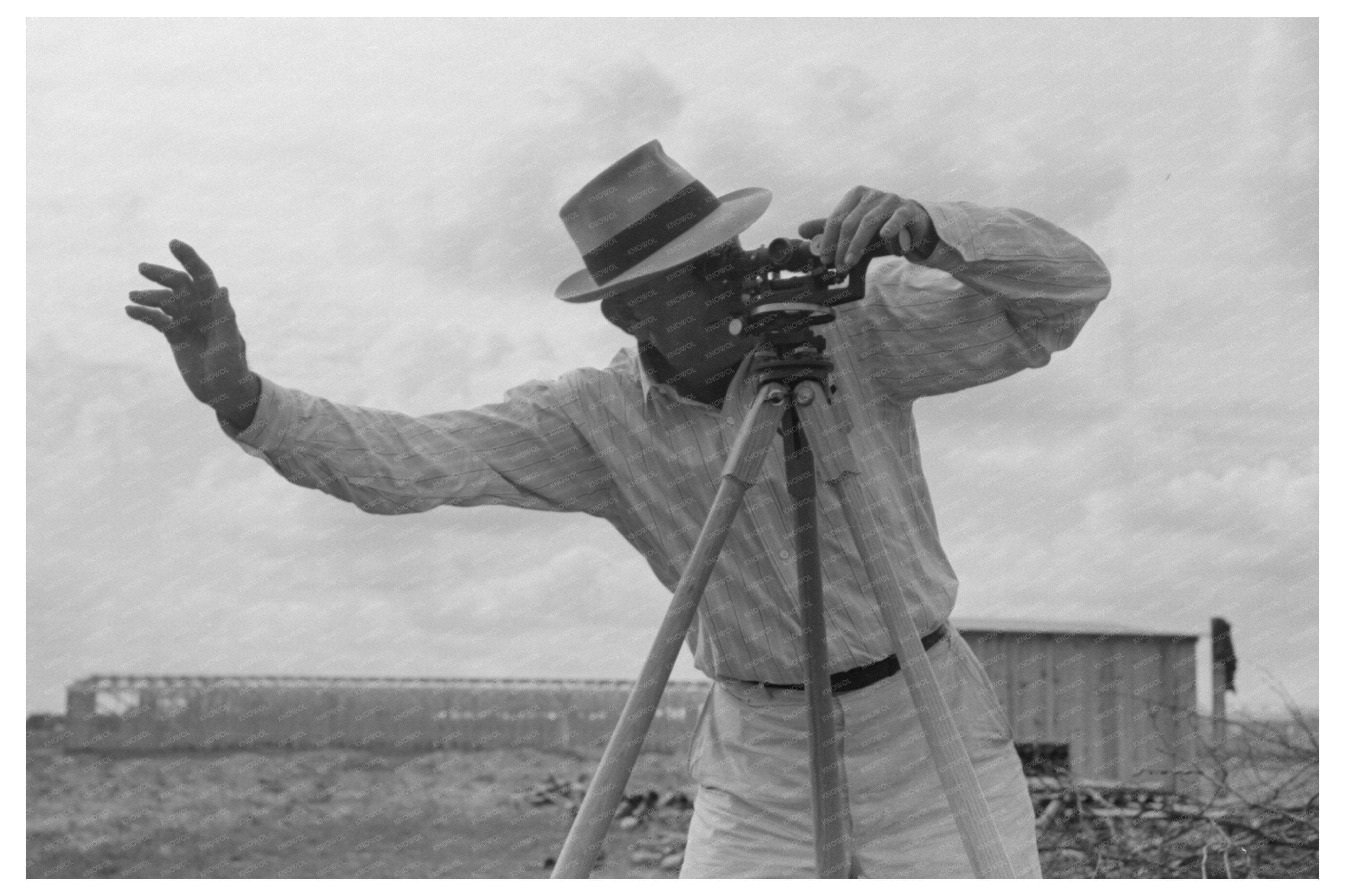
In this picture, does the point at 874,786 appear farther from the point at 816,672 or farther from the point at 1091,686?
the point at 1091,686

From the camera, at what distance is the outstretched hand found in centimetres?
242

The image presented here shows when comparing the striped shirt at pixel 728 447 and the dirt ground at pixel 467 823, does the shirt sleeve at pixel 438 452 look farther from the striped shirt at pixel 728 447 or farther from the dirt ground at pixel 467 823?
the dirt ground at pixel 467 823

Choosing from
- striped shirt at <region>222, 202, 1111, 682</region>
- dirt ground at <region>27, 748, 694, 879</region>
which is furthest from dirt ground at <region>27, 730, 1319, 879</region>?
striped shirt at <region>222, 202, 1111, 682</region>

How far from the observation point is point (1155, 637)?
12.0 meters

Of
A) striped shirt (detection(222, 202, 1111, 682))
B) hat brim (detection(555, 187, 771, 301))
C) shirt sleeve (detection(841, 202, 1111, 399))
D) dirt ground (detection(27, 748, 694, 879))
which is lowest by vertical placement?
dirt ground (detection(27, 748, 694, 879))

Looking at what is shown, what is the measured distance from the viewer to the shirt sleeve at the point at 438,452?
8.90ft

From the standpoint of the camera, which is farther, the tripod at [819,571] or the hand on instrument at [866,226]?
the hand on instrument at [866,226]

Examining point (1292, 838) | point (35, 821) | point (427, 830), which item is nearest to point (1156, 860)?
point (1292, 838)

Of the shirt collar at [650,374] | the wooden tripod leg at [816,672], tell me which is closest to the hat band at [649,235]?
the shirt collar at [650,374]

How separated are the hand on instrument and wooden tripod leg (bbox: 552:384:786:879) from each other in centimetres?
29

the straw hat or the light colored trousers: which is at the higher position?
the straw hat

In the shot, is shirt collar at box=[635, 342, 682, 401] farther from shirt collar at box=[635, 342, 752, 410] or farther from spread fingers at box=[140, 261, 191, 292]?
spread fingers at box=[140, 261, 191, 292]

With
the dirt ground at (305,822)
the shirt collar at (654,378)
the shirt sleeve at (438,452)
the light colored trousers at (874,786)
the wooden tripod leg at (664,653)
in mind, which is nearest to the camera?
the wooden tripod leg at (664,653)

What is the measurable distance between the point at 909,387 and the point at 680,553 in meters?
0.74
